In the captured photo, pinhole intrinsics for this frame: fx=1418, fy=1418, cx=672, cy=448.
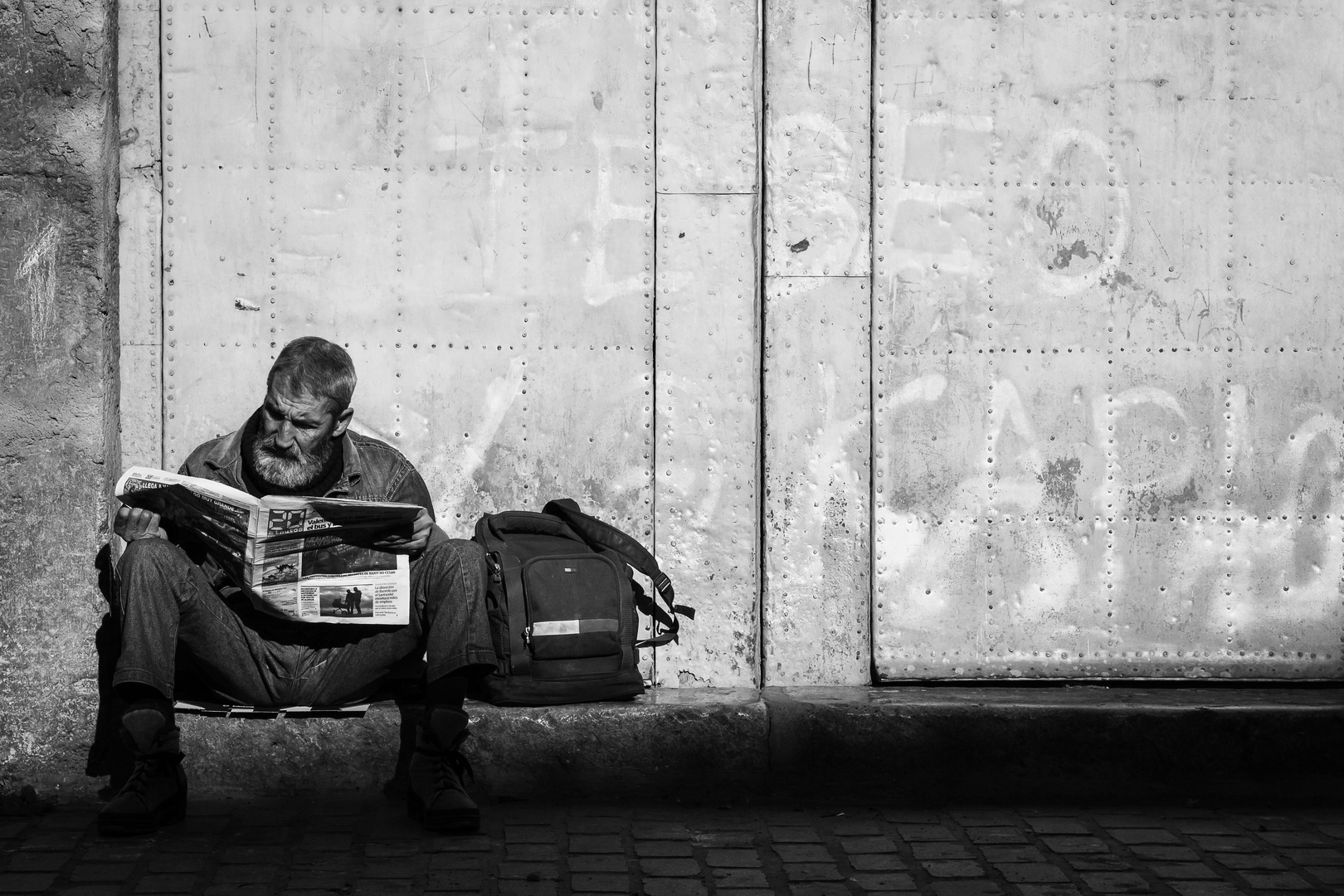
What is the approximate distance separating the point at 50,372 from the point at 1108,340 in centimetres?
336

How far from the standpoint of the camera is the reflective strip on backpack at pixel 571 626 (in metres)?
4.23

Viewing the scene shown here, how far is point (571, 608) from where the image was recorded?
4254 mm

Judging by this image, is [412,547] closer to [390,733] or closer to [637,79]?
[390,733]

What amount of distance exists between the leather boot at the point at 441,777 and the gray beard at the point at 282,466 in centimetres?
80

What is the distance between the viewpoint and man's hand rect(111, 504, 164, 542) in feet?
13.2

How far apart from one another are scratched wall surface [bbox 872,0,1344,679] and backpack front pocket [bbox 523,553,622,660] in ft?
3.18

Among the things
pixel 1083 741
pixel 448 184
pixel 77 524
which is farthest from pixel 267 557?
pixel 1083 741

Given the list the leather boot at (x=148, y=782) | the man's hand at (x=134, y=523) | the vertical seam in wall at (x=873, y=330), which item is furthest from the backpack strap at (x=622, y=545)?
the leather boot at (x=148, y=782)

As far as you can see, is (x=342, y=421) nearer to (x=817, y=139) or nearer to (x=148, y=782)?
(x=148, y=782)

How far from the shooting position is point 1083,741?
4.35 metres

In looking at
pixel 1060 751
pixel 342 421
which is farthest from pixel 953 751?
pixel 342 421

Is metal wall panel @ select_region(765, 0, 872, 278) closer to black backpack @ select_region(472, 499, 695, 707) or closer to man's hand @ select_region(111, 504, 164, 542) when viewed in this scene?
black backpack @ select_region(472, 499, 695, 707)

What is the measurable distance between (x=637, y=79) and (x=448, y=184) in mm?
706

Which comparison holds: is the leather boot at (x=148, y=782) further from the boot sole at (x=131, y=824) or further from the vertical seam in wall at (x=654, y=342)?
the vertical seam in wall at (x=654, y=342)
